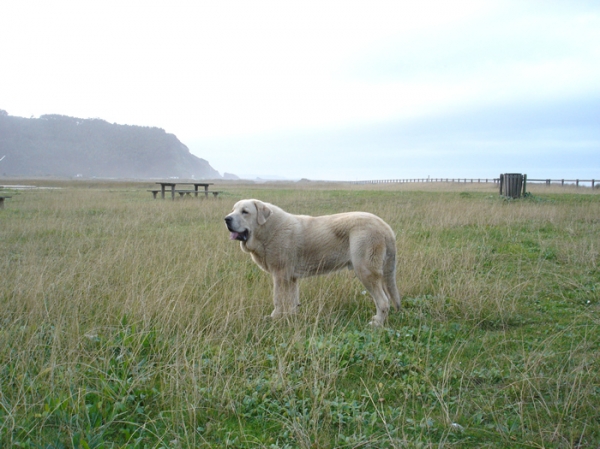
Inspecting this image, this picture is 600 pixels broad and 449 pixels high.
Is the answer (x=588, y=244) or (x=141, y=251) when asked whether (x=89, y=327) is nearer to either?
(x=141, y=251)

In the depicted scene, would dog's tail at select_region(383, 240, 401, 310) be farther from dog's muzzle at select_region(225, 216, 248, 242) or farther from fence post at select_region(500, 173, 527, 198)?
fence post at select_region(500, 173, 527, 198)

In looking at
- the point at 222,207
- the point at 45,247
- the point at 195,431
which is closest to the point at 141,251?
the point at 45,247

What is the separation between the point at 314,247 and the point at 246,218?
92cm

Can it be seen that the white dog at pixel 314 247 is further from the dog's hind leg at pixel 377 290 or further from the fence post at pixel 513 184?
the fence post at pixel 513 184

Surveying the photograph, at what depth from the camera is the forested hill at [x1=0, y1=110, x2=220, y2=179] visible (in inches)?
5541

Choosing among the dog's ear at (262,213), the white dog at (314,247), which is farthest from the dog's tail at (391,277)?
the dog's ear at (262,213)

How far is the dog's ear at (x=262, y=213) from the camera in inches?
199

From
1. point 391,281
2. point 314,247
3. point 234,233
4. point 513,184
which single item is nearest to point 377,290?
point 391,281

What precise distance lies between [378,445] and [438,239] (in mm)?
6779

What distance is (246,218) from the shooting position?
4.99 meters

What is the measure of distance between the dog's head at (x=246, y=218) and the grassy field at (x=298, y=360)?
744mm

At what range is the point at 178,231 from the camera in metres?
9.89

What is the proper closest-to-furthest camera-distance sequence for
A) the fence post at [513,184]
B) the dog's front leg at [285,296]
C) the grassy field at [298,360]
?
the grassy field at [298,360] < the dog's front leg at [285,296] < the fence post at [513,184]

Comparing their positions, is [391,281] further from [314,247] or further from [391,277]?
[314,247]
